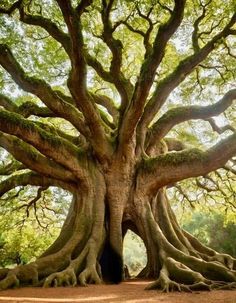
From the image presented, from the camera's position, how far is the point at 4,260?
27078mm

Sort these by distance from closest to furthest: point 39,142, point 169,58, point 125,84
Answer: point 39,142 → point 125,84 → point 169,58

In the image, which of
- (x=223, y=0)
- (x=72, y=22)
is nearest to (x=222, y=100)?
(x=223, y=0)

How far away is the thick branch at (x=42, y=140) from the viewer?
7.62m

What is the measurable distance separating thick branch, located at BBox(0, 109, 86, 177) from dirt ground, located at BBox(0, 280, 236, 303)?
129 inches

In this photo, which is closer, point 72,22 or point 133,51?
point 72,22

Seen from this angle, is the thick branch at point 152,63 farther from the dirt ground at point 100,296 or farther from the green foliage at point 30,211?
the green foliage at point 30,211

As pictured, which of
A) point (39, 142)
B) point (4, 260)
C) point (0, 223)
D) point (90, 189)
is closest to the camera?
point (39, 142)

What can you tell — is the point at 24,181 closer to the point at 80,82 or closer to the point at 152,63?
the point at 80,82

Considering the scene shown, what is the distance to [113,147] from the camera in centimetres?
974

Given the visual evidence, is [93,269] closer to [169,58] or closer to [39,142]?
[39,142]

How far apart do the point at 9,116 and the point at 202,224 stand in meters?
33.4

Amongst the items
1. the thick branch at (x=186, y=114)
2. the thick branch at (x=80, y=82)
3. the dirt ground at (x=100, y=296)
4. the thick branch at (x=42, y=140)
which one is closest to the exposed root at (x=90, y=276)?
the dirt ground at (x=100, y=296)

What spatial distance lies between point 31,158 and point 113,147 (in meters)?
2.27

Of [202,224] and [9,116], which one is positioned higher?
[202,224]
